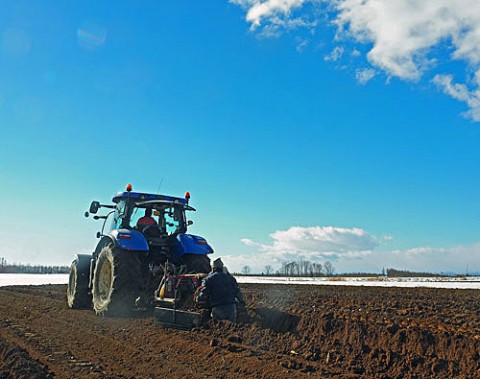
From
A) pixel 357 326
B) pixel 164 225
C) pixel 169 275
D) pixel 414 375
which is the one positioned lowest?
pixel 414 375

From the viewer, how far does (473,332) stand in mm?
6977

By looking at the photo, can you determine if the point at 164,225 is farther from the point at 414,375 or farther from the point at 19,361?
the point at 414,375

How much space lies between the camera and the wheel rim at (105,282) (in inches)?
387

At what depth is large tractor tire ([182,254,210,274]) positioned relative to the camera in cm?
957

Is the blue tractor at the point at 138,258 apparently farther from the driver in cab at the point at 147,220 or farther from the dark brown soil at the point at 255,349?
the dark brown soil at the point at 255,349

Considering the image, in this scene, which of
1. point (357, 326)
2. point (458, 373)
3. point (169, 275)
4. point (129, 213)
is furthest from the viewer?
point (129, 213)

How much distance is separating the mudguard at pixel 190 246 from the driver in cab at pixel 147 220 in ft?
3.32

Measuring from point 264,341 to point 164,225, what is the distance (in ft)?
14.7

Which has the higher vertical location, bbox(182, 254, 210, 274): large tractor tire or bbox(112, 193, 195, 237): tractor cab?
bbox(112, 193, 195, 237): tractor cab

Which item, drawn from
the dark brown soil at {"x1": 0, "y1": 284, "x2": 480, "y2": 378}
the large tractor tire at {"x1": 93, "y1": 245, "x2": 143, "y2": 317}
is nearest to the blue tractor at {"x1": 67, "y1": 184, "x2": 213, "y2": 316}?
the large tractor tire at {"x1": 93, "y1": 245, "x2": 143, "y2": 317}

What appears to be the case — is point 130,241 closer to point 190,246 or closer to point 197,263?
point 190,246

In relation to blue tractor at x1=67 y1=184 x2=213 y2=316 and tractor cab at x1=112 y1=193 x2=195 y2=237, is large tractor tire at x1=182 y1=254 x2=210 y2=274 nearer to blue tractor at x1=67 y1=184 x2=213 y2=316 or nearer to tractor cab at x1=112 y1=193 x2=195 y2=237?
blue tractor at x1=67 y1=184 x2=213 y2=316

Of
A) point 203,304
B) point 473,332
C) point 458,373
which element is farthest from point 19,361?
point 473,332

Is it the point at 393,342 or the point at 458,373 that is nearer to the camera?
the point at 458,373
